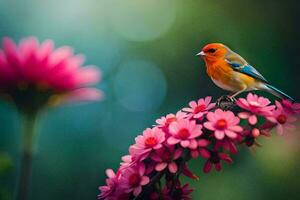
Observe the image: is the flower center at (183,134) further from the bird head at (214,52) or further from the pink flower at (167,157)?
the bird head at (214,52)

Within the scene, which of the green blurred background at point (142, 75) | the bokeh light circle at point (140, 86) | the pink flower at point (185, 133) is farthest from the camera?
the bokeh light circle at point (140, 86)

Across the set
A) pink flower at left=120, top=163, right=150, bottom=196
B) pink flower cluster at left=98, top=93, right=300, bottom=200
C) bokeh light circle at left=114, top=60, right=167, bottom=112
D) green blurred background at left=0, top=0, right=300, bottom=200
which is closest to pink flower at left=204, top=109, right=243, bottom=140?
pink flower cluster at left=98, top=93, right=300, bottom=200

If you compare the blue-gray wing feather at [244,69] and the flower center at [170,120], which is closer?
the flower center at [170,120]

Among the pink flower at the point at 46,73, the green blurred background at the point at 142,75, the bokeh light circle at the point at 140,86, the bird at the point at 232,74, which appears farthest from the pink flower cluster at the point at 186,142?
the bokeh light circle at the point at 140,86

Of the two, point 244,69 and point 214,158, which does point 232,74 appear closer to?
point 244,69

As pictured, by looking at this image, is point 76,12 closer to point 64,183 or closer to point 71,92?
point 64,183

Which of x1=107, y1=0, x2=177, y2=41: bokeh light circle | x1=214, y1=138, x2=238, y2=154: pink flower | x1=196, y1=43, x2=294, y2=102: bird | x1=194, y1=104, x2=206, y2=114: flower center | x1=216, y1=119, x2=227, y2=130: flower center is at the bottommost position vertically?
x1=214, y1=138, x2=238, y2=154: pink flower

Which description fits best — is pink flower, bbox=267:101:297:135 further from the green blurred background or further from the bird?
the green blurred background
